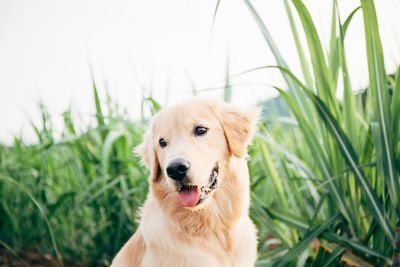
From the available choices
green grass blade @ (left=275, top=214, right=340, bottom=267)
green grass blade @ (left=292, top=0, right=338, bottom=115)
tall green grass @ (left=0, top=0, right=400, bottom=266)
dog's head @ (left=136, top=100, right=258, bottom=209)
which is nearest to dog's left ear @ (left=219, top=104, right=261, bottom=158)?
dog's head @ (left=136, top=100, right=258, bottom=209)

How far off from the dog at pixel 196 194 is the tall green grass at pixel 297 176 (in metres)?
0.31

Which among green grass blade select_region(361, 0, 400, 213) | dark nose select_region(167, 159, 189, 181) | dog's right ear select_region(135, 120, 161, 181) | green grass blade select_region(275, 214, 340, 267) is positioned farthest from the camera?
green grass blade select_region(275, 214, 340, 267)

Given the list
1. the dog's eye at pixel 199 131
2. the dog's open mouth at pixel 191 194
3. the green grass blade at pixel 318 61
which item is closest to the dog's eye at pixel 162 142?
the dog's eye at pixel 199 131

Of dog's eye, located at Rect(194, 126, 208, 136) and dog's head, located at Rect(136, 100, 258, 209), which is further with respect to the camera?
dog's eye, located at Rect(194, 126, 208, 136)

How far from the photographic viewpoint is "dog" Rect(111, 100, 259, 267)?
163 cm

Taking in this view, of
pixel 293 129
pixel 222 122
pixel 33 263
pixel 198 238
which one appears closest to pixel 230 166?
pixel 222 122

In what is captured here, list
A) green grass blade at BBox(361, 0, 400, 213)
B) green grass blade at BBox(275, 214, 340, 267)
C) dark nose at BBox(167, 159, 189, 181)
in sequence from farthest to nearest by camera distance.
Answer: green grass blade at BBox(275, 214, 340, 267) → green grass blade at BBox(361, 0, 400, 213) → dark nose at BBox(167, 159, 189, 181)

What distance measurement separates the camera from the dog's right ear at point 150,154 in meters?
1.83

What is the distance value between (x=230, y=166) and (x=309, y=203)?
765 millimetres

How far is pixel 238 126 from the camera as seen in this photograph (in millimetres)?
1866

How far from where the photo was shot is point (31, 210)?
132 inches

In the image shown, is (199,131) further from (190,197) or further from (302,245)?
(302,245)

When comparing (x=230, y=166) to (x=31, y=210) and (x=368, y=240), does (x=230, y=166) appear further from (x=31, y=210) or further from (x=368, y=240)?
(x=31, y=210)

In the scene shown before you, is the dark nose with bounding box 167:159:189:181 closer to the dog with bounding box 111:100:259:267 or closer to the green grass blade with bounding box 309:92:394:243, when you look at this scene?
the dog with bounding box 111:100:259:267
